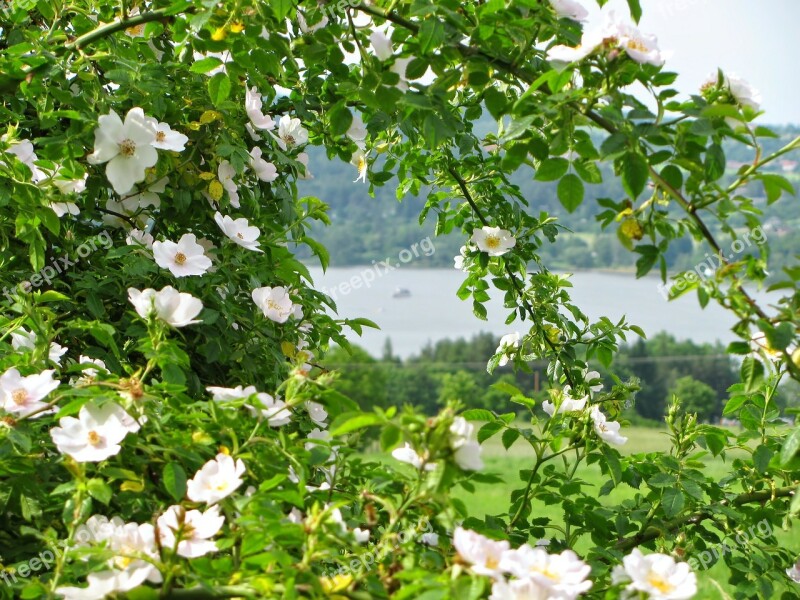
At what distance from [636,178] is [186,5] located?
67 centimetres

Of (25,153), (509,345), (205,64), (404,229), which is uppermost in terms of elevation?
(205,64)

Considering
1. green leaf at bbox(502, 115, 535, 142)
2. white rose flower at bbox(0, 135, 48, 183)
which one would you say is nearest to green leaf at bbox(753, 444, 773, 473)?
green leaf at bbox(502, 115, 535, 142)

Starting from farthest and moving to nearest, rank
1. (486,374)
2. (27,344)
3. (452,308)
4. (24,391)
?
(452,308) → (486,374) → (27,344) → (24,391)

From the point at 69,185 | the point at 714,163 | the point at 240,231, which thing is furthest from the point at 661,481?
the point at 69,185

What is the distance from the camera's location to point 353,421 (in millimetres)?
834

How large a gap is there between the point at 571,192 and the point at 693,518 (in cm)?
72

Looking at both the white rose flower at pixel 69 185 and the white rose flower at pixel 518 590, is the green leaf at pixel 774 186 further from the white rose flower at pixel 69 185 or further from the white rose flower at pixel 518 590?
the white rose flower at pixel 69 185

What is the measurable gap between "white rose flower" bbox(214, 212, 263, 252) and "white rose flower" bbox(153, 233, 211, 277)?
60 mm

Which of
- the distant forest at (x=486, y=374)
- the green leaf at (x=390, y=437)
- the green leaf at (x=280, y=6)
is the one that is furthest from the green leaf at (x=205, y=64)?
the distant forest at (x=486, y=374)

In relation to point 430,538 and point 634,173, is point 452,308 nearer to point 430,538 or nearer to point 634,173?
point 430,538

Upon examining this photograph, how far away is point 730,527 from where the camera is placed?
4.68 feet

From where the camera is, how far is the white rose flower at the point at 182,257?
4.50ft

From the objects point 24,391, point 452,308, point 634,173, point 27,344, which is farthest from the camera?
point 452,308

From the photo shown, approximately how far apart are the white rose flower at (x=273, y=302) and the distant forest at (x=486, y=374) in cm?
826
